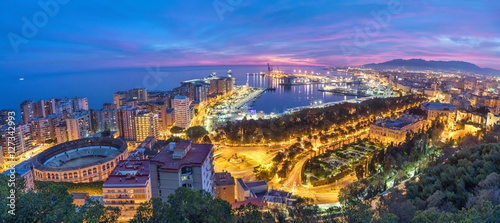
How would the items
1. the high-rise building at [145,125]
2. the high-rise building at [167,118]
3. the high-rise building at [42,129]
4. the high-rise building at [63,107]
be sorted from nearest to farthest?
the high-rise building at [42,129] < the high-rise building at [145,125] < the high-rise building at [167,118] < the high-rise building at [63,107]

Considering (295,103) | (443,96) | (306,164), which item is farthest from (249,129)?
(443,96)

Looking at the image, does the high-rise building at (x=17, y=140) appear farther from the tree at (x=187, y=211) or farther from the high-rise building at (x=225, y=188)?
the tree at (x=187, y=211)

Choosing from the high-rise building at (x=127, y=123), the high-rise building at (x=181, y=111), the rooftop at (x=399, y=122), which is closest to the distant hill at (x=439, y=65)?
the rooftop at (x=399, y=122)

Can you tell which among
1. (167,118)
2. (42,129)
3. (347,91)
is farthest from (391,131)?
(347,91)

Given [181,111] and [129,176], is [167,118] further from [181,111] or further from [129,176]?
[129,176]

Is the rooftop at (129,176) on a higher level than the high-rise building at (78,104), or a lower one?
lower

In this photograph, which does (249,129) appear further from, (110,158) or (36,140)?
(36,140)

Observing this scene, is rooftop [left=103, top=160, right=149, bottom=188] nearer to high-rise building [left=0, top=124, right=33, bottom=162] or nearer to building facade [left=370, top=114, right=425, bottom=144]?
high-rise building [left=0, top=124, right=33, bottom=162]
